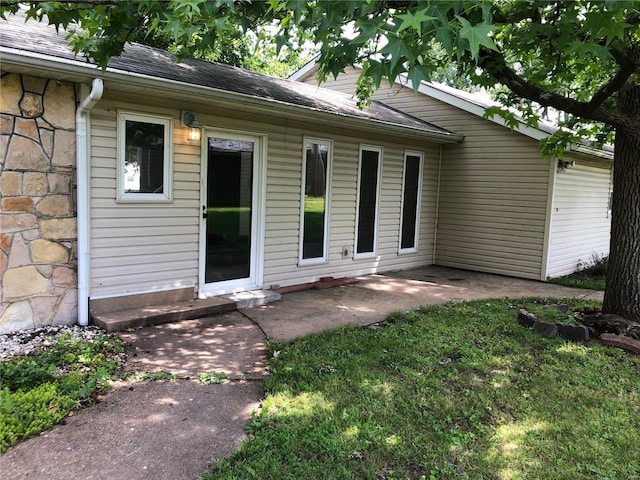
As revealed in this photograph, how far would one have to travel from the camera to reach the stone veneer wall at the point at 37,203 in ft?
13.8

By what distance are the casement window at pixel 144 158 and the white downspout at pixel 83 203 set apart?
1.16 feet

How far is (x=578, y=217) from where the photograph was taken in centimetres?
924

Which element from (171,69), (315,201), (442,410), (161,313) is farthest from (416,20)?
(315,201)

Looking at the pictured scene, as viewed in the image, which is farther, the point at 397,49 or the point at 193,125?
the point at 193,125

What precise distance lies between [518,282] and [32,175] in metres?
7.31

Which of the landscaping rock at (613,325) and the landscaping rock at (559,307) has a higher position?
the landscaping rock at (613,325)

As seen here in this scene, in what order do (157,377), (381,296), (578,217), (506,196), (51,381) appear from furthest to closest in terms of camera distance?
(578,217), (506,196), (381,296), (157,377), (51,381)

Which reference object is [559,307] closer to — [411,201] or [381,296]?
[381,296]

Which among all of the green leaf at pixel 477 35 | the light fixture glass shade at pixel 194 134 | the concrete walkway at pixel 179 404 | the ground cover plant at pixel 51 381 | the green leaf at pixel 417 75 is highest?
the green leaf at pixel 477 35

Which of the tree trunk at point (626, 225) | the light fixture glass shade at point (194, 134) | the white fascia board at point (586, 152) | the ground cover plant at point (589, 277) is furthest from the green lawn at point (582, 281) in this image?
the light fixture glass shade at point (194, 134)

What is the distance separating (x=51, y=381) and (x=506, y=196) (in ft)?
25.5

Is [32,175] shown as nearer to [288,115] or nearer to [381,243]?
[288,115]

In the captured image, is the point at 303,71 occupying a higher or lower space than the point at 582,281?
higher

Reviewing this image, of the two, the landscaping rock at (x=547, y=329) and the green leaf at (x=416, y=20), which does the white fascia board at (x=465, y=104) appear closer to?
the landscaping rock at (x=547, y=329)
